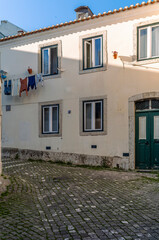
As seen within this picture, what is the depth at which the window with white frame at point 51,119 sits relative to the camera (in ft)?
40.1

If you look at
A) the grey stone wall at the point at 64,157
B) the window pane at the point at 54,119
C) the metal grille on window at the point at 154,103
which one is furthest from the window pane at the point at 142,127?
the window pane at the point at 54,119

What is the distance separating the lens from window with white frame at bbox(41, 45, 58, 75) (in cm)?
1242

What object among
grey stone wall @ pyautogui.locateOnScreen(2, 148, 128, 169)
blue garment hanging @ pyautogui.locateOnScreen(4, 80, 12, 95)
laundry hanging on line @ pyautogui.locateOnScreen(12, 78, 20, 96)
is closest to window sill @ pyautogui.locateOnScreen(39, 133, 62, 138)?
grey stone wall @ pyautogui.locateOnScreen(2, 148, 128, 169)

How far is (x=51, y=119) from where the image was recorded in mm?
12359

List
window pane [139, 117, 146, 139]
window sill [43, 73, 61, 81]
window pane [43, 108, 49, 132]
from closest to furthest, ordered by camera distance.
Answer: window pane [139, 117, 146, 139], window sill [43, 73, 61, 81], window pane [43, 108, 49, 132]

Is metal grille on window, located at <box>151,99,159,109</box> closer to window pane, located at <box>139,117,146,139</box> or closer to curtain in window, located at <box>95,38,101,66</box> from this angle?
window pane, located at <box>139,117,146,139</box>

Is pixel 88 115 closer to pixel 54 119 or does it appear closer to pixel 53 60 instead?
pixel 54 119

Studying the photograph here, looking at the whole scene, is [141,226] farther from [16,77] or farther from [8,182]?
[16,77]

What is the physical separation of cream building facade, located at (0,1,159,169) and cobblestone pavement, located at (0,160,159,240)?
2.34m

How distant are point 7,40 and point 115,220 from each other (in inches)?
442

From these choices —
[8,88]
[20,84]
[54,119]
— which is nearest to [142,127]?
[54,119]

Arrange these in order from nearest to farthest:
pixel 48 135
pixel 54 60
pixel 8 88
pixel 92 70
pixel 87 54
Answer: pixel 92 70 < pixel 87 54 < pixel 48 135 < pixel 54 60 < pixel 8 88

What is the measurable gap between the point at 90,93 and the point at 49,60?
2663mm

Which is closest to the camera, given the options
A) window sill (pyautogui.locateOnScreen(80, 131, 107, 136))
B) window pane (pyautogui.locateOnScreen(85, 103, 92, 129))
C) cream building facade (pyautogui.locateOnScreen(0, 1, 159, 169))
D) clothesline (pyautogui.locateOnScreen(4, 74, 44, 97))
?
cream building facade (pyautogui.locateOnScreen(0, 1, 159, 169))
